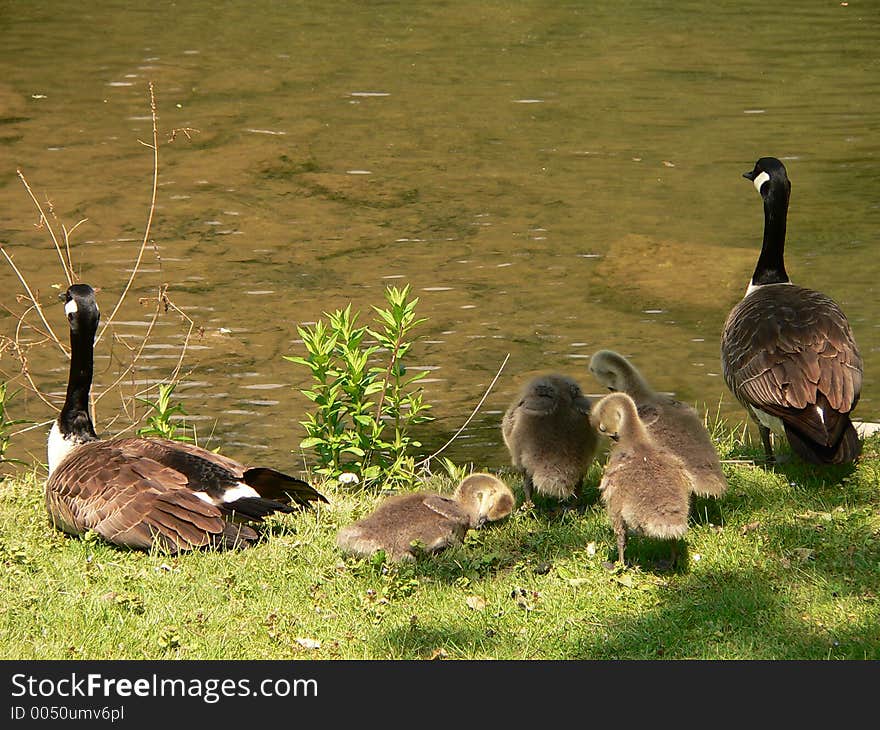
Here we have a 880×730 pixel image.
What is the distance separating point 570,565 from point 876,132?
42.1 feet

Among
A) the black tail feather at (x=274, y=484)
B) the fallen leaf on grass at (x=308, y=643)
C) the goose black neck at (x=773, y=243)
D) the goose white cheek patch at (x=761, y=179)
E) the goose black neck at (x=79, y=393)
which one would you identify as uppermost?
the goose white cheek patch at (x=761, y=179)

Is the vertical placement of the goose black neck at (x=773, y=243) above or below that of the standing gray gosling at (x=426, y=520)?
above

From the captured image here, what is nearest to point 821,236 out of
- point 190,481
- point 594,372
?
point 594,372

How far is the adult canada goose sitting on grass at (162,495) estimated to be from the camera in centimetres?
672

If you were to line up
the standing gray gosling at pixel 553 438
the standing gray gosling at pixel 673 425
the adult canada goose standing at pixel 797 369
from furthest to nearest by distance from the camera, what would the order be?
1. the standing gray gosling at pixel 553 438
2. the adult canada goose standing at pixel 797 369
3. the standing gray gosling at pixel 673 425

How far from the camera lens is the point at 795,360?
7.23m

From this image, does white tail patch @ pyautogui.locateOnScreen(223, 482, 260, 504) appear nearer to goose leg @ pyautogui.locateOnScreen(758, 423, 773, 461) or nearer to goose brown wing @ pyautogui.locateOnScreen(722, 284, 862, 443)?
goose brown wing @ pyautogui.locateOnScreen(722, 284, 862, 443)

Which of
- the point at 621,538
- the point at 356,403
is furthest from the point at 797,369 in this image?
the point at 356,403

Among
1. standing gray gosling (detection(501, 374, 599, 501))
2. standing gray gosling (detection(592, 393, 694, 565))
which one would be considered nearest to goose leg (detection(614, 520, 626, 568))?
standing gray gosling (detection(592, 393, 694, 565))

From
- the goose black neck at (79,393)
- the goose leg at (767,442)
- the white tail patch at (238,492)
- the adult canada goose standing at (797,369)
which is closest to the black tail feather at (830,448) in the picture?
the adult canada goose standing at (797,369)

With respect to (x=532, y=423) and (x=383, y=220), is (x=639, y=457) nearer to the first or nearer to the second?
(x=532, y=423)

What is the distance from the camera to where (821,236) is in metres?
13.7

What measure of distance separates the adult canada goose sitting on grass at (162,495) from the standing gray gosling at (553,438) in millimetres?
1232

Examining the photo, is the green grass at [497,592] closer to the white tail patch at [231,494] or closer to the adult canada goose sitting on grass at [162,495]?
the adult canada goose sitting on grass at [162,495]
